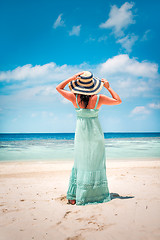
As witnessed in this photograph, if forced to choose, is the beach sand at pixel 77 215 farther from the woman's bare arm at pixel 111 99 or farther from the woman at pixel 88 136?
the woman's bare arm at pixel 111 99

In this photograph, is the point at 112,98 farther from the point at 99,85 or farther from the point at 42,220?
the point at 42,220

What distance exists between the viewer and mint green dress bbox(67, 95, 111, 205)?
362 cm

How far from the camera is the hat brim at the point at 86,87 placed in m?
3.54

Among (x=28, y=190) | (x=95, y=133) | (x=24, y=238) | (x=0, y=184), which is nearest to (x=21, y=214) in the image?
(x=24, y=238)

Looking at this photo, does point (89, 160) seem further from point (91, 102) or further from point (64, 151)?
point (64, 151)

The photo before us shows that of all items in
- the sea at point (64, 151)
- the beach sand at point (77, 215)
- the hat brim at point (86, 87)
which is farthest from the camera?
the sea at point (64, 151)

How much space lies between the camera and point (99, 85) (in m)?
3.63

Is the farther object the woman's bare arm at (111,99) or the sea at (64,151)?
the sea at (64,151)

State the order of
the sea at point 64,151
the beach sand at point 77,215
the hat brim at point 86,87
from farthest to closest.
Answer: the sea at point 64,151 → the hat brim at point 86,87 → the beach sand at point 77,215

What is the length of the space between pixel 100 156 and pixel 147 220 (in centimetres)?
133

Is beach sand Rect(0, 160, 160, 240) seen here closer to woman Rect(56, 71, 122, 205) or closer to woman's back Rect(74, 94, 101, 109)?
woman Rect(56, 71, 122, 205)

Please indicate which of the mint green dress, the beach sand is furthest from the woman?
the beach sand

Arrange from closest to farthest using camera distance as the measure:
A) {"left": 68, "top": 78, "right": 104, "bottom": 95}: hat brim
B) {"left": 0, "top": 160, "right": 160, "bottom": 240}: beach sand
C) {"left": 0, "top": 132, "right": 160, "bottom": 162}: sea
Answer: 1. {"left": 0, "top": 160, "right": 160, "bottom": 240}: beach sand
2. {"left": 68, "top": 78, "right": 104, "bottom": 95}: hat brim
3. {"left": 0, "top": 132, "right": 160, "bottom": 162}: sea

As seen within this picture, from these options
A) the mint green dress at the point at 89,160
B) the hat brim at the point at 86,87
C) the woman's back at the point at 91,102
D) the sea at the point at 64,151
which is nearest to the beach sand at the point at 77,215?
the mint green dress at the point at 89,160
